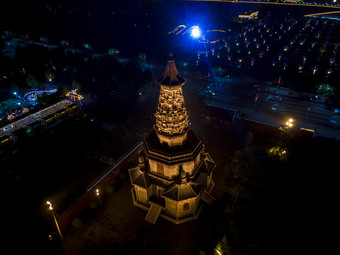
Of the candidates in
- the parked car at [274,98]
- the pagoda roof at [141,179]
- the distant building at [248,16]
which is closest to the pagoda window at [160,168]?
the pagoda roof at [141,179]

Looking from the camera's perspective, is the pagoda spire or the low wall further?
the low wall

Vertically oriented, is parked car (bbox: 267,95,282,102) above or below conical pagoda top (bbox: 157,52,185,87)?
below

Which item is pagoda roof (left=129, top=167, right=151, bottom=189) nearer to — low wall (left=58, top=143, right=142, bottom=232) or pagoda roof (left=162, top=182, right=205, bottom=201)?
pagoda roof (left=162, top=182, right=205, bottom=201)

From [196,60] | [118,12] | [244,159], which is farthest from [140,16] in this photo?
[244,159]

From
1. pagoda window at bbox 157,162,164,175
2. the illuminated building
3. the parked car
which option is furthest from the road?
the illuminated building

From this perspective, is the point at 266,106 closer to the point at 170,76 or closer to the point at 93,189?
the point at 170,76

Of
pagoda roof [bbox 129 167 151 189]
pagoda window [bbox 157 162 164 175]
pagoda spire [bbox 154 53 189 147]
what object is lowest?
pagoda roof [bbox 129 167 151 189]

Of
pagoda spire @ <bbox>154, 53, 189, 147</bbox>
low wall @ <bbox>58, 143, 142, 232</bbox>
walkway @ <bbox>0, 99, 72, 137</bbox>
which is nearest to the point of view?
pagoda spire @ <bbox>154, 53, 189, 147</bbox>
